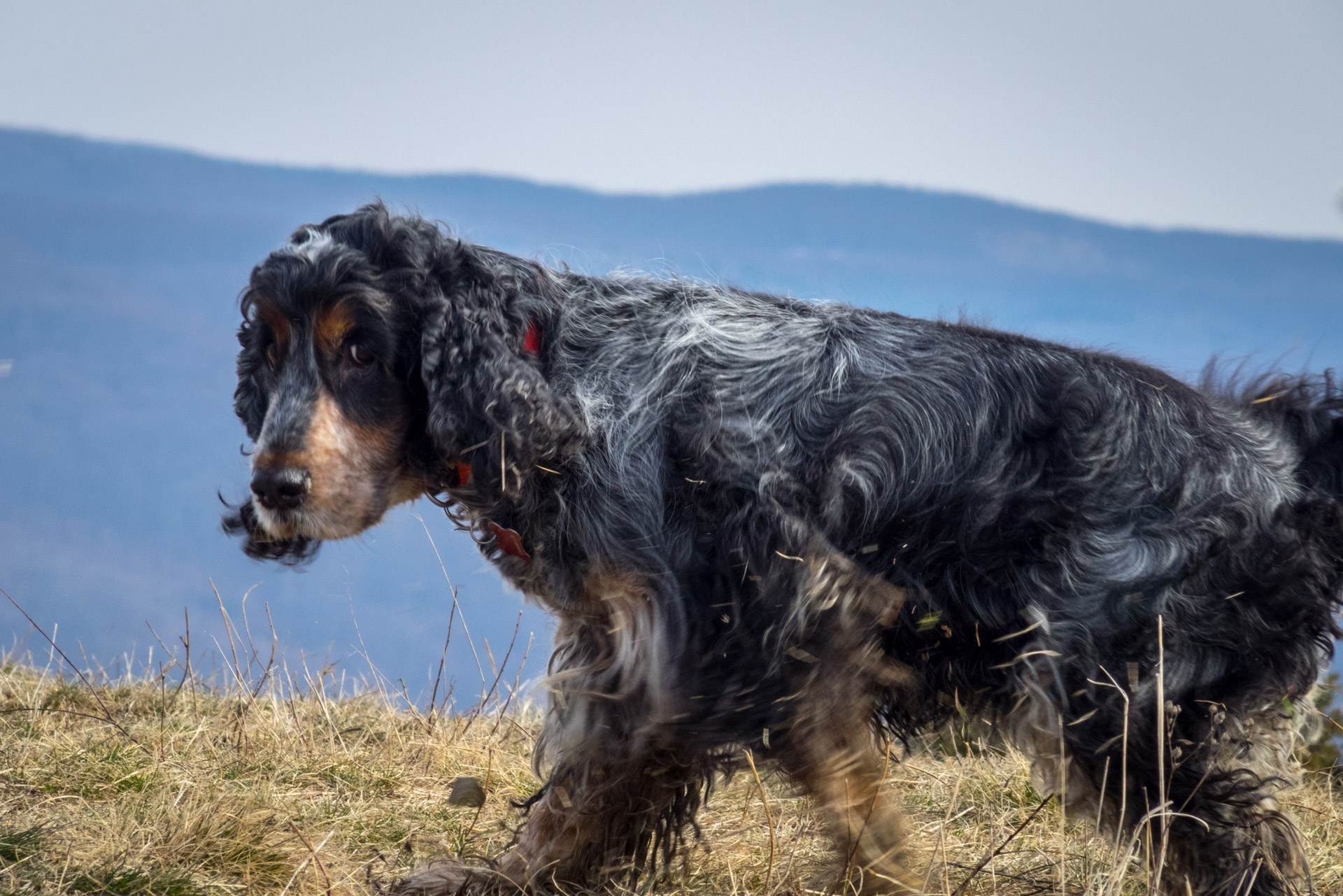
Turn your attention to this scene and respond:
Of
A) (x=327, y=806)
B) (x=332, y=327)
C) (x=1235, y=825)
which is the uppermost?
(x=332, y=327)

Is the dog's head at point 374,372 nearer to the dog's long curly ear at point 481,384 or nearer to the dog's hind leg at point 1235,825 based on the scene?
the dog's long curly ear at point 481,384

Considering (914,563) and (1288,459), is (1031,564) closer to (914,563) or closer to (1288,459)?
(914,563)

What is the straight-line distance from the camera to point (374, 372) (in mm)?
2734

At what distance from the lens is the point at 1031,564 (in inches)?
108

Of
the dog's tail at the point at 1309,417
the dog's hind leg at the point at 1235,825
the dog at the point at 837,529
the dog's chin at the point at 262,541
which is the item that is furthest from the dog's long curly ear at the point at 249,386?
the dog's tail at the point at 1309,417

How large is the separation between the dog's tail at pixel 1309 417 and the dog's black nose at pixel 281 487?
2589mm

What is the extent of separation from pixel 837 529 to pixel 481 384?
961mm

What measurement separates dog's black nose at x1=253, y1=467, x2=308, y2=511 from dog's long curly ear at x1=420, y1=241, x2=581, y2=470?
0.33 metres

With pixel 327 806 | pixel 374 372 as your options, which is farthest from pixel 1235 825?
pixel 327 806

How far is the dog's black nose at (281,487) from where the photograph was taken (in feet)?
8.53

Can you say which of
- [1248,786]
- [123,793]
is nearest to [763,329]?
[1248,786]

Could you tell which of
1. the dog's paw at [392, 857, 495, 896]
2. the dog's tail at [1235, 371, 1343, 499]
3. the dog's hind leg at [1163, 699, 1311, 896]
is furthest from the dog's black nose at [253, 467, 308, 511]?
the dog's tail at [1235, 371, 1343, 499]

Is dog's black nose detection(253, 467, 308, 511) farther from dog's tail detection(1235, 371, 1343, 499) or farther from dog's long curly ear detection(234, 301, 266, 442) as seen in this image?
dog's tail detection(1235, 371, 1343, 499)

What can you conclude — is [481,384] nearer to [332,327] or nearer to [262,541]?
[332,327]
